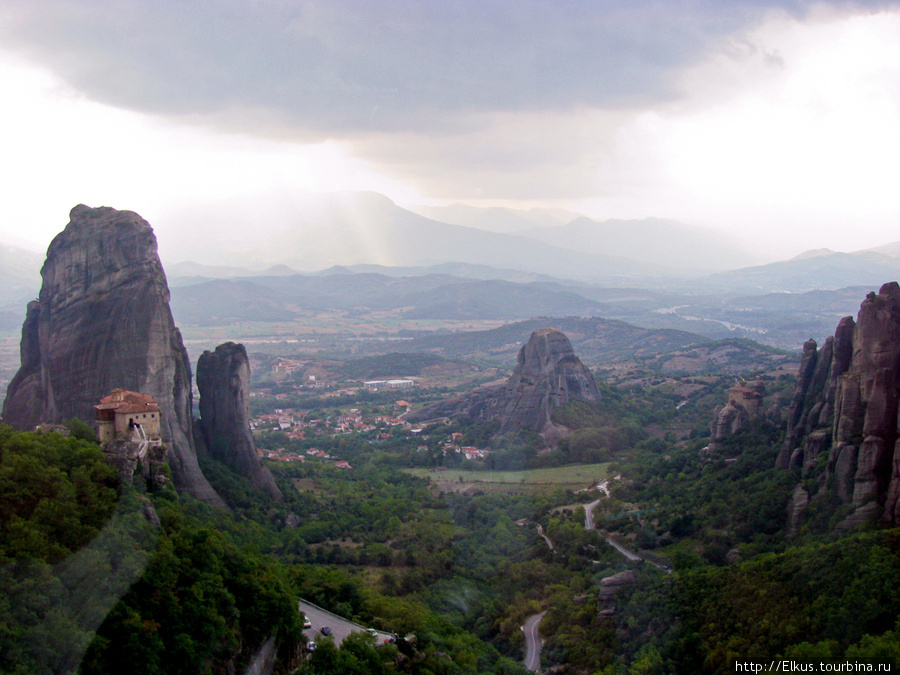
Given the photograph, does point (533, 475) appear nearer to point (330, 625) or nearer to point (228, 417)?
point (228, 417)

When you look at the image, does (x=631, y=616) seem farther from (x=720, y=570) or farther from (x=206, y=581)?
(x=206, y=581)

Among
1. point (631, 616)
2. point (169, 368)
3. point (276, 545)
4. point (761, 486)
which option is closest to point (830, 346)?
point (761, 486)

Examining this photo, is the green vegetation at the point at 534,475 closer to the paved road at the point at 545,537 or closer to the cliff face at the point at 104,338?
the paved road at the point at 545,537

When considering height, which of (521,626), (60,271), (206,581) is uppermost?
(60,271)

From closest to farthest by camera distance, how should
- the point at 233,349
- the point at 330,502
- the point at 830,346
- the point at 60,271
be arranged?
the point at 830,346 < the point at 60,271 < the point at 233,349 < the point at 330,502

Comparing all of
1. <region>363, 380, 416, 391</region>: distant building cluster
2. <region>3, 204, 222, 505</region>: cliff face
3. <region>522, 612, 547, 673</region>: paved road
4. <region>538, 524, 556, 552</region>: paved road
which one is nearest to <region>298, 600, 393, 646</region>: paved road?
<region>522, 612, 547, 673</region>: paved road

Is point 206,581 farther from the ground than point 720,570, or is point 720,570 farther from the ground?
point 206,581

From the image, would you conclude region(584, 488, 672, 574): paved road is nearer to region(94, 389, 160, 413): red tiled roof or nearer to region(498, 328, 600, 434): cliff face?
region(498, 328, 600, 434): cliff face
